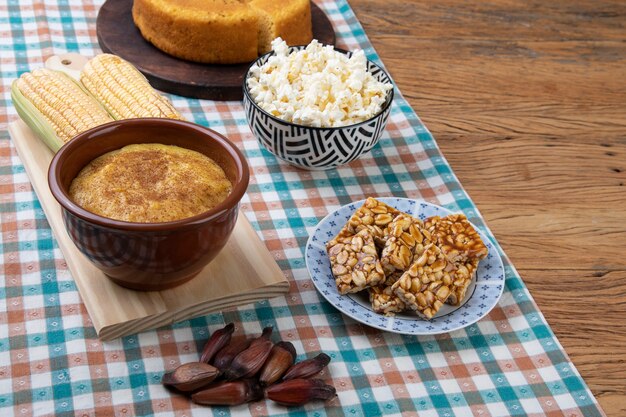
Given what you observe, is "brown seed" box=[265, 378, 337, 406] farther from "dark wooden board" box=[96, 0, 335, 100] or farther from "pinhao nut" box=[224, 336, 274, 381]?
"dark wooden board" box=[96, 0, 335, 100]

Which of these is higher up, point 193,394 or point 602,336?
point 193,394

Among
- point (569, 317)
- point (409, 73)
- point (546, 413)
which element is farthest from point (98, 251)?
point (409, 73)

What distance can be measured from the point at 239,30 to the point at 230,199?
0.94m

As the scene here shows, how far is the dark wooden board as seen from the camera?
222 centimetres

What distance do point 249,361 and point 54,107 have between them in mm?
795

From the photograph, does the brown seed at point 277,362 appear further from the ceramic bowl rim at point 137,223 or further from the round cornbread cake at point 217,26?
the round cornbread cake at point 217,26

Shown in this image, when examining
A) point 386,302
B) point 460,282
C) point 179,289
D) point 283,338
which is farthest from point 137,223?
point 460,282

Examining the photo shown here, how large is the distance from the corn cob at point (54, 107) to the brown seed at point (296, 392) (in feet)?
2.43

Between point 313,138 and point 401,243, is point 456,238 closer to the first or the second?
point 401,243

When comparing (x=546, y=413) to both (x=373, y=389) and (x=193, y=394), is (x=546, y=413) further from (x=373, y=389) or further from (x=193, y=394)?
(x=193, y=394)

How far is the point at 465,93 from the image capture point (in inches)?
95.0

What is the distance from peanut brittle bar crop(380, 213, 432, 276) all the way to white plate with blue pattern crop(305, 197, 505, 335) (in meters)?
0.08

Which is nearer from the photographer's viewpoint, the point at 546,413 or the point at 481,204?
the point at 546,413

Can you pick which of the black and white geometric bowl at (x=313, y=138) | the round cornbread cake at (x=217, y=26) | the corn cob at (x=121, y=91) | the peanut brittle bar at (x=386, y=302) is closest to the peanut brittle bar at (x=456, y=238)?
the peanut brittle bar at (x=386, y=302)
